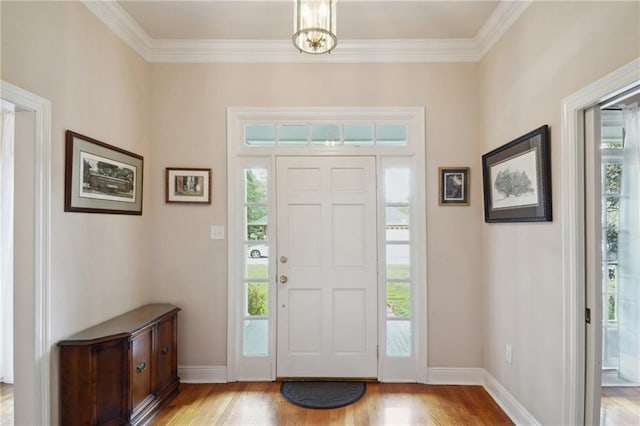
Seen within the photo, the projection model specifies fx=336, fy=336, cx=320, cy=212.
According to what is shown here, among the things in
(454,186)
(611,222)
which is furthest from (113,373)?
(611,222)

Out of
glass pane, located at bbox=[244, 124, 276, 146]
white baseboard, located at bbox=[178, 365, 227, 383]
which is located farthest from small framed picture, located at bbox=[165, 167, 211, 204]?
white baseboard, located at bbox=[178, 365, 227, 383]

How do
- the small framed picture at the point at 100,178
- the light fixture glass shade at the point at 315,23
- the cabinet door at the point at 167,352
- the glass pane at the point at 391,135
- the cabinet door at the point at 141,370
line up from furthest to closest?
the glass pane at the point at 391,135 → the cabinet door at the point at 167,352 → the cabinet door at the point at 141,370 → the small framed picture at the point at 100,178 → the light fixture glass shade at the point at 315,23

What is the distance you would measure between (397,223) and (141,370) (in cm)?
222

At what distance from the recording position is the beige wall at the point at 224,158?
2.88m

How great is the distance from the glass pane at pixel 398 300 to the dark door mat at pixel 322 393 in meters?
0.66

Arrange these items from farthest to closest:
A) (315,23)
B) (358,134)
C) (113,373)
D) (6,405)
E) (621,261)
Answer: (358,134), (6,405), (621,261), (113,373), (315,23)

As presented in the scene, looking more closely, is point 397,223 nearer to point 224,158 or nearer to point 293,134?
point 293,134

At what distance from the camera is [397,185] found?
2947 millimetres

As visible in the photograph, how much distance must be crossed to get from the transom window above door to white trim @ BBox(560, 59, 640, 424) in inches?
51.6

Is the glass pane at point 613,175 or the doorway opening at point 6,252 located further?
the doorway opening at point 6,252

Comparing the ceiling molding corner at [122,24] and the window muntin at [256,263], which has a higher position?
the ceiling molding corner at [122,24]

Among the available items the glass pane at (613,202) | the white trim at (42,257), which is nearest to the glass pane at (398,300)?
the glass pane at (613,202)

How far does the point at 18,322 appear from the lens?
5.91 ft

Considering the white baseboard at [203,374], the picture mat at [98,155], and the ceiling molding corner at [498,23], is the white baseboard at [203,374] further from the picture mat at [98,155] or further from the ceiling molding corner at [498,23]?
the ceiling molding corner at [498,23]
